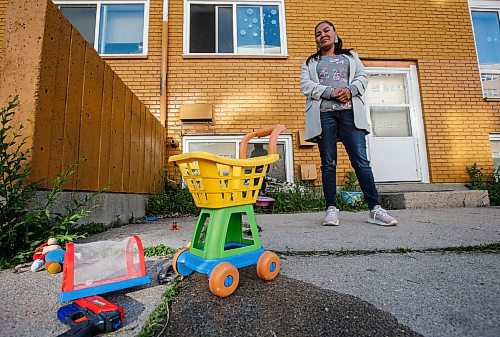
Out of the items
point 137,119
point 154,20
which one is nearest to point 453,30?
point 154,20

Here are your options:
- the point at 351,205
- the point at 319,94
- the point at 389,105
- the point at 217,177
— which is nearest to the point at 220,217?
the point at 217,177

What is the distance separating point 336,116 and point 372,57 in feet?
11.7

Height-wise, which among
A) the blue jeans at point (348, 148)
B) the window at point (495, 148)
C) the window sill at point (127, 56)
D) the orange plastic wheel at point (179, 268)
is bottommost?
the orange plastic wheel at point (179, 268)

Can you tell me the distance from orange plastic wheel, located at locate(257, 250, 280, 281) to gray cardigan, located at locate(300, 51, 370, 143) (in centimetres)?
164

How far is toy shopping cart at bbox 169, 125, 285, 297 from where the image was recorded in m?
1.03

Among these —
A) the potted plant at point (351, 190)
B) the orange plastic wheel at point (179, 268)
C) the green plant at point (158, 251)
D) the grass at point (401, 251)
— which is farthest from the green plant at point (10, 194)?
the potted plant at point (351, 190)

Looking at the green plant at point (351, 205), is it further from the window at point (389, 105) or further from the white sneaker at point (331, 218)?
the window at point (389, 105)

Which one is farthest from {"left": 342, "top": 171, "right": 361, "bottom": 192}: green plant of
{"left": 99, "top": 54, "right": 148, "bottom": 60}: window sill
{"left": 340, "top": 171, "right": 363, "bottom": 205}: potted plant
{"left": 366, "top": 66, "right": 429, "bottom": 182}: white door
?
{"left": 99, "top": 54, "right": 148, "bottom": 60}: window sill

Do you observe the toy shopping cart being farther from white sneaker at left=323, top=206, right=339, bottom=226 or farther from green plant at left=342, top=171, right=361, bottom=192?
green plant at left=342, top=171, right=361, bottom=192

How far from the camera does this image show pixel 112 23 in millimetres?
5285

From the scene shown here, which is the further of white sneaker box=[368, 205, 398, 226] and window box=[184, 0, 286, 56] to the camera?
window box=[184, 0, 286, 56]

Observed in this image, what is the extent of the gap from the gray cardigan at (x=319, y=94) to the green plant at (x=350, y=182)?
2.32 metres

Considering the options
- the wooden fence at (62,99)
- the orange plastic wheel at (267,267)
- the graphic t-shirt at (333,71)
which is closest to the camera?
the orange plastic wheel at (267,267)

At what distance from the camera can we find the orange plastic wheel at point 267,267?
1.14 metres
